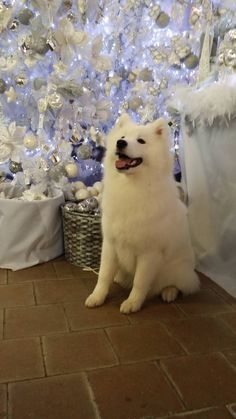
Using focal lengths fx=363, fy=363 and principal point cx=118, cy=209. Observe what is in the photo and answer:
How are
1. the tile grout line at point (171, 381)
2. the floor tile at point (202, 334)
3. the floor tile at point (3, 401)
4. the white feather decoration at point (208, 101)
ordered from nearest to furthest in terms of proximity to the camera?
1. the floor tile at point (3, 401)
2. the tile grout line at point (171, 381)
3. the floor tile at point (202, 334)
4. the white feather decoration at point (208, 101)

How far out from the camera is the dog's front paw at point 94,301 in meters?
1.78

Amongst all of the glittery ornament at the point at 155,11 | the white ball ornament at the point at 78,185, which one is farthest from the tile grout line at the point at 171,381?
the glittery ornament at the point at 155,11

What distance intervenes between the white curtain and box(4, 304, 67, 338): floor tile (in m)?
0.95

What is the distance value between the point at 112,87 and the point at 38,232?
1.07m

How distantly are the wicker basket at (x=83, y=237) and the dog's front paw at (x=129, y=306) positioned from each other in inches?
21.5

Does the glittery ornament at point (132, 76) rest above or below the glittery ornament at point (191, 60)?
below

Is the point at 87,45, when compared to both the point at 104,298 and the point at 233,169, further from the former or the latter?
the point at 104,298

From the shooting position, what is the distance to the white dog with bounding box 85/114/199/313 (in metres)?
1.62

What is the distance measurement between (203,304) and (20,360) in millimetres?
964

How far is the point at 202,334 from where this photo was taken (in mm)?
1589

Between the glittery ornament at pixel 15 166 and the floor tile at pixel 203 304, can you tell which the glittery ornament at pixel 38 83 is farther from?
the floor tile at pixel 203 304

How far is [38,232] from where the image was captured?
2.25m

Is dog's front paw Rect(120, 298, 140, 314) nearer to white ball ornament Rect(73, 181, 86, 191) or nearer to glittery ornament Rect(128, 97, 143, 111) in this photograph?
white ball ornament Rect(73, 181, 86, 191)

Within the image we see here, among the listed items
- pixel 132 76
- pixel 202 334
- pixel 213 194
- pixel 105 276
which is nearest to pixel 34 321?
pixel 105 276
